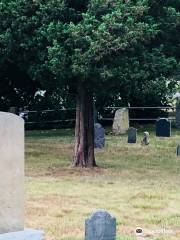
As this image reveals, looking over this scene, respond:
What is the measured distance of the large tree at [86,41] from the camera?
1369 cm

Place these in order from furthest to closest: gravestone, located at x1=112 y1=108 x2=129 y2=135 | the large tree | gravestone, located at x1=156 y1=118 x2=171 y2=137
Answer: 1. gravestone, located at x1=112 y1=108 x2=129 y2=135
2. gravestone, located at x1=156 y1=118 x2=171 y2=137
3. the large tree

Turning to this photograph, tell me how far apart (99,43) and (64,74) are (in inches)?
49.3

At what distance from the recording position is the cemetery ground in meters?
9.62

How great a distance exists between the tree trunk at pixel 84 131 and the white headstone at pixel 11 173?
31.5 feet

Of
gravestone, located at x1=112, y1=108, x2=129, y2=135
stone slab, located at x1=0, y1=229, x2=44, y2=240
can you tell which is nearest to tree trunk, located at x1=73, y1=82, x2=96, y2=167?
stone slab, located at x1=0, y1=229, x2=44, y2=240

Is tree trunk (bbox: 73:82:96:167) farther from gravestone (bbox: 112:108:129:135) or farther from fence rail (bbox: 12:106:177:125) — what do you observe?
fence rail (bbox: 12:106:177:125)

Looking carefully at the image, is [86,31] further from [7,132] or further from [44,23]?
[7,132]

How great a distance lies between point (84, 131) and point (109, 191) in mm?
3432

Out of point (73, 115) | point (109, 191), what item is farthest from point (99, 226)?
point (73, 115)

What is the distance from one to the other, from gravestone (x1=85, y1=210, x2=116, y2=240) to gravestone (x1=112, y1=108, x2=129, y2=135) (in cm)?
1814

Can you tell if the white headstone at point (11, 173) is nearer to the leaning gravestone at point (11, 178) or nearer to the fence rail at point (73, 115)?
the leaning gravestone at point (11, 178)

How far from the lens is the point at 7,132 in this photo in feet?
19.9

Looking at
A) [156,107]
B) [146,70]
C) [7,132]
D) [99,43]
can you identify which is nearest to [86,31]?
[99,43]

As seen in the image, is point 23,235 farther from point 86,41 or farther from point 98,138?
point 98,138
